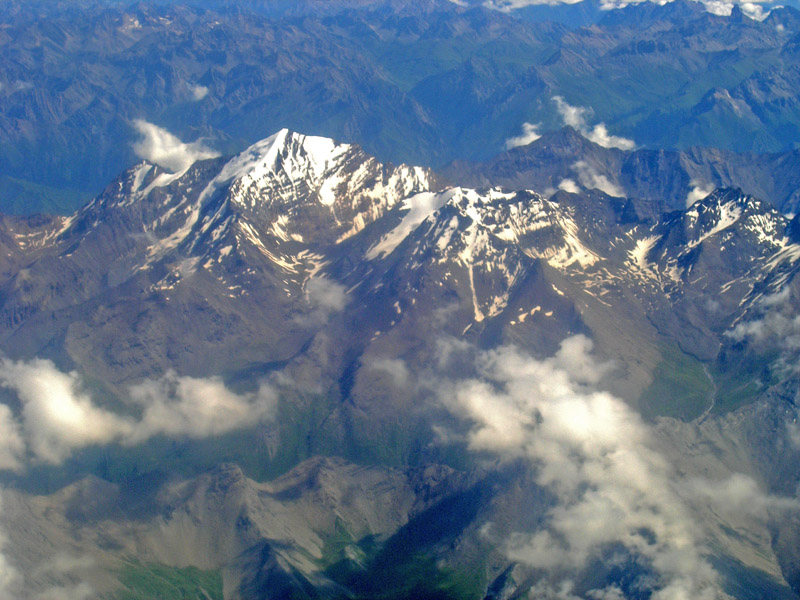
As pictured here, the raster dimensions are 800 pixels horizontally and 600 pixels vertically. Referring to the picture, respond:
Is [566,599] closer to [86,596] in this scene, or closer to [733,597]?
[733,597]

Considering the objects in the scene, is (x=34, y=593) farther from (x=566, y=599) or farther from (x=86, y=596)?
(x=566, y=599)

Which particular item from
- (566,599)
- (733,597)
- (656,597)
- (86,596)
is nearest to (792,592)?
(733,597)

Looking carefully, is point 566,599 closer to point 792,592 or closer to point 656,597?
point 656,597

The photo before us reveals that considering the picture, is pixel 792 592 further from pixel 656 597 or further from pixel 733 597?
pixel 656 597

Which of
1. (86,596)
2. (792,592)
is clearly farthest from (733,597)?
(86,596)

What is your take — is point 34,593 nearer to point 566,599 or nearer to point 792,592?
point 566,599

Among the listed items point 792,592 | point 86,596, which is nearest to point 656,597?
point 792,592
